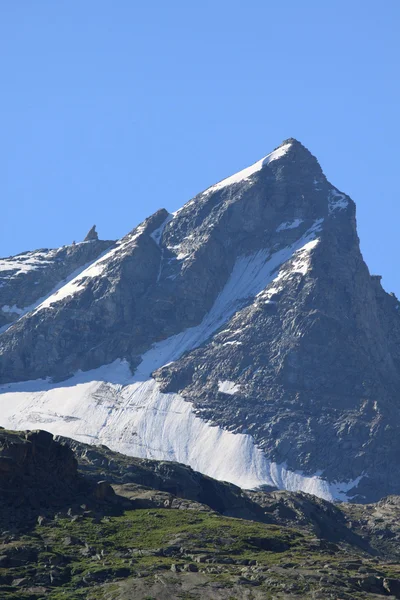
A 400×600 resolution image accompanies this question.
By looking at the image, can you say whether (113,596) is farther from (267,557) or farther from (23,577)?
(267,557)

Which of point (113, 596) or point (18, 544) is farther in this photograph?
point (18, 544)

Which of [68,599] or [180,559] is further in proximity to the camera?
[180,559]

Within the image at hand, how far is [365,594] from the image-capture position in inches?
6939

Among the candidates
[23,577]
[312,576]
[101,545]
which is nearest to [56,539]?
[101,545]

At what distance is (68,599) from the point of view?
170 metres

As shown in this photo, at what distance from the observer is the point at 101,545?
194250mm

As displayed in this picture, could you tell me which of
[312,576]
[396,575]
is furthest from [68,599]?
[396,575]

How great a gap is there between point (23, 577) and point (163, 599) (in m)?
17.3

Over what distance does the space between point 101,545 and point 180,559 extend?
33.6 ft

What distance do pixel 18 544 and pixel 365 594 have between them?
40966 mm

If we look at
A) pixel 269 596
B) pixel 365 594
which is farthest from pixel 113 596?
pixel 365 594

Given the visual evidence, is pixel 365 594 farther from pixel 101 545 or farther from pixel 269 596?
pixel 101 545

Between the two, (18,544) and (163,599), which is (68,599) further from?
(18,544)

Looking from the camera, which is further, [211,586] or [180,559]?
[180,559]
